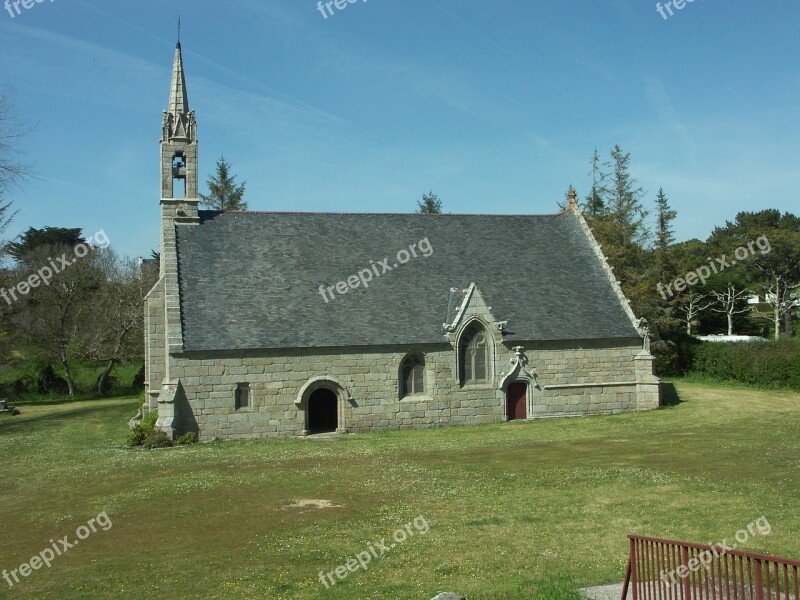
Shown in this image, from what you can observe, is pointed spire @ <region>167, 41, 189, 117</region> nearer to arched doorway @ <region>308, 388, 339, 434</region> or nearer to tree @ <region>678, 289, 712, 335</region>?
arched doorway @ <region>308, 388, 339, 434</region>

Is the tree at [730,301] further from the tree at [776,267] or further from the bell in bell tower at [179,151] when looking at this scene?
the bell in bell tower at [179,151]

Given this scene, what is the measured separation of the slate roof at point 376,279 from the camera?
98.3ft

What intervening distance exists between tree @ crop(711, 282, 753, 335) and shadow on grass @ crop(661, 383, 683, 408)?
33155mm

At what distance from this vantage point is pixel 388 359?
30391 millimetres

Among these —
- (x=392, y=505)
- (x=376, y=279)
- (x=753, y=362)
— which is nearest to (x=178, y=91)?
(x=376, y=279)

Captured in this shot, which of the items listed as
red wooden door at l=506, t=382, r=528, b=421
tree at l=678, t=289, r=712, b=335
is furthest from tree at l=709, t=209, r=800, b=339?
red wooden door at l=506, t=382, r=528, b=421

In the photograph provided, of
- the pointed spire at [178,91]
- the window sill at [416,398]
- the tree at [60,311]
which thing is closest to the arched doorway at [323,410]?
the window sill at [416,398]

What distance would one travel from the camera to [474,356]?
104 ft

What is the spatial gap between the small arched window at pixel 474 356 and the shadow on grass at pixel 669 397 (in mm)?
9037

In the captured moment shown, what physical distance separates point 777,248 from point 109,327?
183ft

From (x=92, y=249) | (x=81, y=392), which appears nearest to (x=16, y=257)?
(x=92, y=249)

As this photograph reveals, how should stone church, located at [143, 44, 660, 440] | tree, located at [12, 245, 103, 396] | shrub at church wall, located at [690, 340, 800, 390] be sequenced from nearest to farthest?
stone church, located at [143, 44, 660, 440] → shrub at church wall, located at [690, 340, 800, 390] → tree, located at [12, 245, 103, 396]

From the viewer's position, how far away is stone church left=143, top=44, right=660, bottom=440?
2888 cm

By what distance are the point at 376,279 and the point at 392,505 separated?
16.7m
